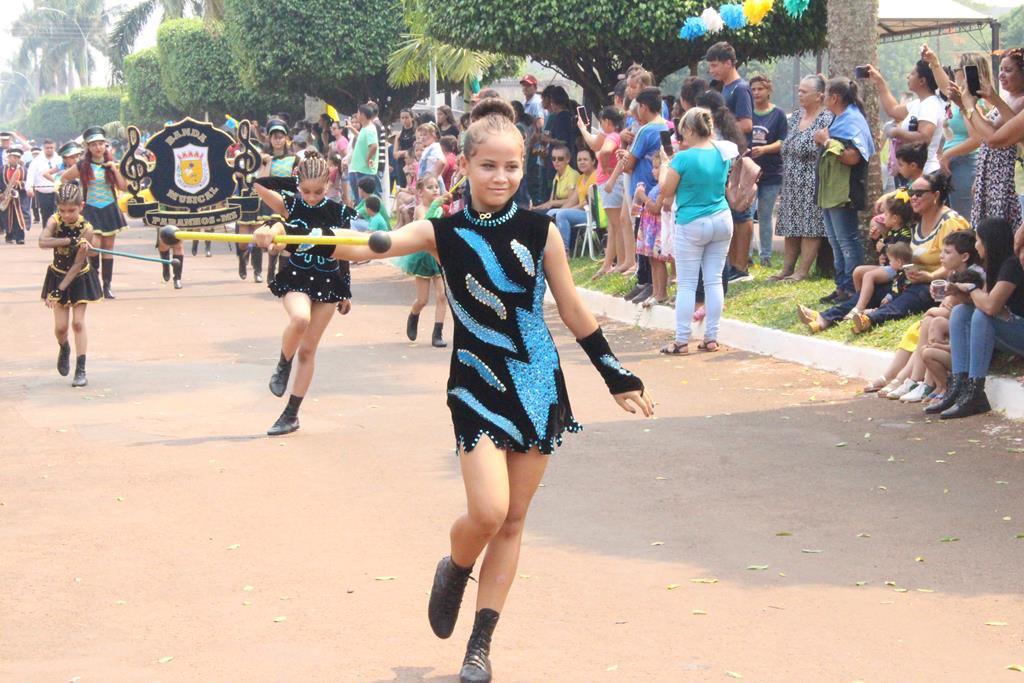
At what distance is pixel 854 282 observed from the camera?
1192cm

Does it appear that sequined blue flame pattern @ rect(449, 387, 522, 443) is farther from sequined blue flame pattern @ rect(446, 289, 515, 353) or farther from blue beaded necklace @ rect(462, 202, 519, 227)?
blue beaded necklace @ rect(462, 202, 519, 227)

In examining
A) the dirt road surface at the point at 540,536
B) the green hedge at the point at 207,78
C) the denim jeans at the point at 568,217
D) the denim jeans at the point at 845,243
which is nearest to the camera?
the dirt road surface at the point at 540,536

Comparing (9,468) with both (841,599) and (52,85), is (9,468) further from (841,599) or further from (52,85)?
(52,85)

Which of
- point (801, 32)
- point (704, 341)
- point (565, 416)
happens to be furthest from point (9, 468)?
point (801, 32)

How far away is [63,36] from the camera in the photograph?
380ft

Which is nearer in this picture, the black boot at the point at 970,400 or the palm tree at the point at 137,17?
the black boot at the point at 970,400

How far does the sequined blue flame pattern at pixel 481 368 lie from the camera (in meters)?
4.95

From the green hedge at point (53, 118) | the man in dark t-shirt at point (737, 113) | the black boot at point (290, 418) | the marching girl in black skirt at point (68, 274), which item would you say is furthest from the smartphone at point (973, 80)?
the green hedge at point (53, 118)

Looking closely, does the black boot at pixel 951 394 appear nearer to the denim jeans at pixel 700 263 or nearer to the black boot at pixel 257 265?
the denim jeans at pixel 700 263

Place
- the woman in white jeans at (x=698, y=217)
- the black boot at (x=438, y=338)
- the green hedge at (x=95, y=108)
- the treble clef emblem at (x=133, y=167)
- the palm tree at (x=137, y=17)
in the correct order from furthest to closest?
1. the green hedge at (x=95, y=108)
2. the palm tree at (x=137, y=17)
3. the treble clef emblem at (x=133, y=167)
4. the black boot at (x=438, y=338)
5. the woman in white jeans at (x=698, y=217)

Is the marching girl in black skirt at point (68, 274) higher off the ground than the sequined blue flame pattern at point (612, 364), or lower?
lower

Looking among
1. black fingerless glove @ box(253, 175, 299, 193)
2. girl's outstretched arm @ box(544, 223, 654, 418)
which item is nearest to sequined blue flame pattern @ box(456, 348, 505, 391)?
girl's outstretched arm @ box(544, 223, 654, 418)

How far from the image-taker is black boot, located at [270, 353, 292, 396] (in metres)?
9.83

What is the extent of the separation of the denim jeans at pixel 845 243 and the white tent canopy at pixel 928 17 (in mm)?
9565
